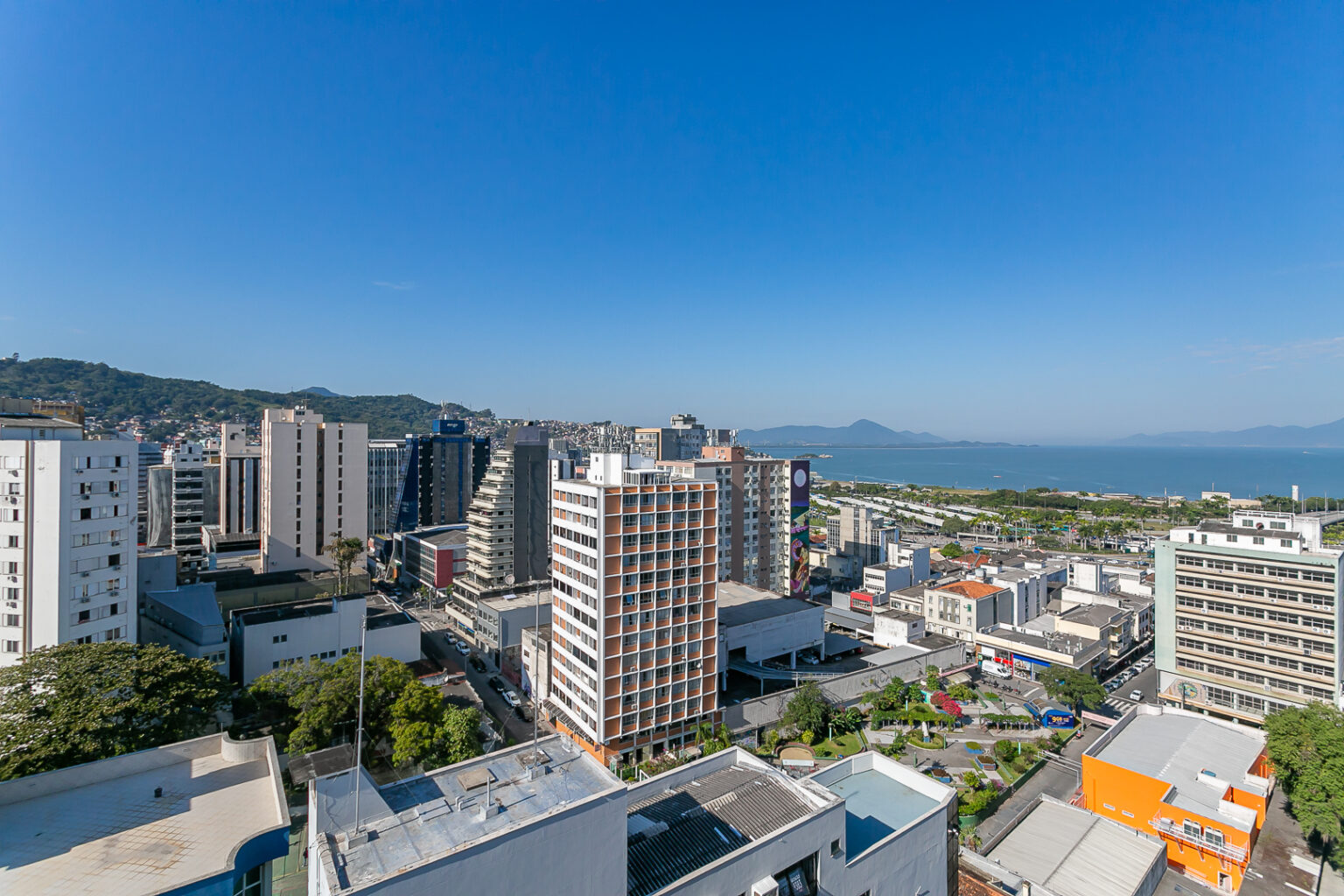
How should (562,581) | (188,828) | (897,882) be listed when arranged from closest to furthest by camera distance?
(188,828)
(897,882)
(562,581)

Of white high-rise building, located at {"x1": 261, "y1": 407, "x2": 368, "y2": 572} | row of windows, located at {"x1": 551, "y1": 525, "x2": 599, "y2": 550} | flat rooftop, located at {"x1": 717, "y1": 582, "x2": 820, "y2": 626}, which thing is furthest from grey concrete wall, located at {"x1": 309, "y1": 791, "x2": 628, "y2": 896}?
white high-rise building, located at {"x1": 261, "y1": 407, "x2": 368, "y2": 572}

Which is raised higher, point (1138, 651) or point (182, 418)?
point (182, 418)

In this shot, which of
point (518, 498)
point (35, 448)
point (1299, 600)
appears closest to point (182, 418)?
point (518, 498)

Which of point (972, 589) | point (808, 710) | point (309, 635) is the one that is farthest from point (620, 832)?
point (972, 589)

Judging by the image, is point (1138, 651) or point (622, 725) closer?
point (622, 725)

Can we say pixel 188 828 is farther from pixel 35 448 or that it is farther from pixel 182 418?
pixel 182 418

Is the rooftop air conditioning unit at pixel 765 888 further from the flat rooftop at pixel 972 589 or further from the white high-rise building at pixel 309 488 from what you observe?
the white high-rise building at pixel 309 488

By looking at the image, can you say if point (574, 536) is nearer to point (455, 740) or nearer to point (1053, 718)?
point (455, 740)

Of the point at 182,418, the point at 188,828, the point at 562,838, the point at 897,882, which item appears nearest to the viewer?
→ the point at 562,838

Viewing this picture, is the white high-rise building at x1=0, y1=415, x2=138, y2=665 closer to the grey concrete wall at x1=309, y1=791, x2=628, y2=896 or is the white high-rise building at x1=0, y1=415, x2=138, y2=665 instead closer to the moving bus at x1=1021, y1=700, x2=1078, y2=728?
the grey concrete wall at x1=309, y1=791, x2=628, y2=896
